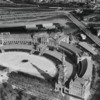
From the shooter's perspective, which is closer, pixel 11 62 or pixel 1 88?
pixel 1 88

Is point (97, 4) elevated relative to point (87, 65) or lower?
elevated

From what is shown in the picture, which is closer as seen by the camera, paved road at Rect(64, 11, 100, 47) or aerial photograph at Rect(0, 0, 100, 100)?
aerial photograph at Rect(0, 0, 100, 100)

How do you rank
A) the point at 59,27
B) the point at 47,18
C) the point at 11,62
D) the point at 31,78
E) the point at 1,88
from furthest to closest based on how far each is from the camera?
the point at 47,18, the point at 59,27, the point at 11,62, the point at 31,78, the point at 1,88

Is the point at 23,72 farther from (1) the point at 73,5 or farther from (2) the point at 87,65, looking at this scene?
(1) the point at 73,5

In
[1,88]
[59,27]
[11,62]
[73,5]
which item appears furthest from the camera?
[73,5]

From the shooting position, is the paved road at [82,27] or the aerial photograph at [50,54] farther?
the paved road at [82,27]

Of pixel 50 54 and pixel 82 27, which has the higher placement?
pixel 82 27

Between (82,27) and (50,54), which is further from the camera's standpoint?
(82,27)

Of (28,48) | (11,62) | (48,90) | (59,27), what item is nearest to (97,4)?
(59,27)
